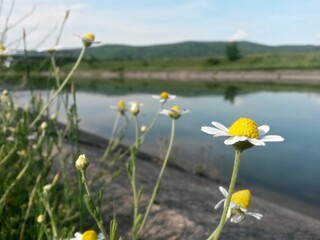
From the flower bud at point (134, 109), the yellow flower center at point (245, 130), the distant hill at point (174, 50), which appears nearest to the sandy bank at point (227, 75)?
the flower bud at point (134, 109)

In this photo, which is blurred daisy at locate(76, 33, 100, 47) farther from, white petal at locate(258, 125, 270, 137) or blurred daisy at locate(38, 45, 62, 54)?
white petal at locate(258, 125, 270, 137)

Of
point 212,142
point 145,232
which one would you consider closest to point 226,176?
point 212,142

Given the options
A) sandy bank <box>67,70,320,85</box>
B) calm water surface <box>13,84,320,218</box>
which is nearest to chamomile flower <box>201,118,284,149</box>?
calm water surface <box>13,84,320,218</box>

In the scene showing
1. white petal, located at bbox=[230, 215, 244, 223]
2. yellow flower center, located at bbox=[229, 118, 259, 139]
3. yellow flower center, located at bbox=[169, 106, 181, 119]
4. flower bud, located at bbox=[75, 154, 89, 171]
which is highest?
yellow flower center, located at bbox=[229, 118, 259, 139]

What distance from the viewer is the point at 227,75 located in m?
52.7

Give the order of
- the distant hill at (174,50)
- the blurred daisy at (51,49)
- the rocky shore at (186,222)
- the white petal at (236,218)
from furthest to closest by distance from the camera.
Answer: the distant hill at (174,50) → the rocky shore at (186,222) → the blurred daisy at (51,49) → the white petal at (236,218)

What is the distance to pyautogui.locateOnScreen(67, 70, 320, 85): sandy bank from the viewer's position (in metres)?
43.8

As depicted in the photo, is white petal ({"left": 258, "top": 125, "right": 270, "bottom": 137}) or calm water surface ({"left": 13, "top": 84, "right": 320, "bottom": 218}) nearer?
white petal ({"left": 258, "top": 125, "right": 270, "bottom": 137})

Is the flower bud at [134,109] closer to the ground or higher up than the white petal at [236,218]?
higher up

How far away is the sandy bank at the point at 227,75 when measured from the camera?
43.8 m

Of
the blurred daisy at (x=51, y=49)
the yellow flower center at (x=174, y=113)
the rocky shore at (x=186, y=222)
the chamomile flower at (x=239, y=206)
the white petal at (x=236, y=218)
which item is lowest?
the rocky shore at (x=186, y=222)

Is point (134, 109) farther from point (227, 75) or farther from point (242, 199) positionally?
point (227, 75)

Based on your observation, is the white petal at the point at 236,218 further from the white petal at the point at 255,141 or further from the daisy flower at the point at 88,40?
the daisy flower at the point at 88,40

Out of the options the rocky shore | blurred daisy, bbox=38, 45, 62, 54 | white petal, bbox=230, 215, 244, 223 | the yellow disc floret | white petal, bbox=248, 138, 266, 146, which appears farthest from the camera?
the rocky shore
